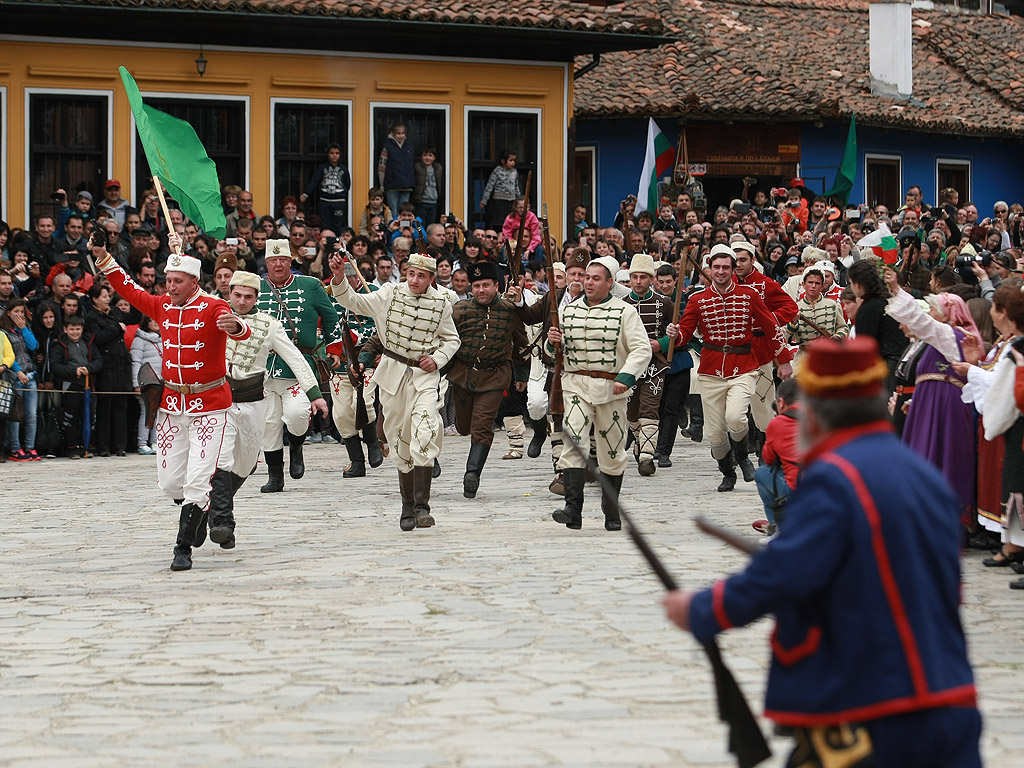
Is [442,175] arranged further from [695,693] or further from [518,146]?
[695,693]

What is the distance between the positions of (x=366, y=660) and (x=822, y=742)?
3.56 metres

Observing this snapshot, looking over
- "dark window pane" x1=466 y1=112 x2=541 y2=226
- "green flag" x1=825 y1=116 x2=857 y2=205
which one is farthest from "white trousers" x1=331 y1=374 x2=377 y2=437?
"green flag" x1=825 y1=116 x2=857 y2=205

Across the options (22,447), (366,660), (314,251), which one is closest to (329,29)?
(314,251)

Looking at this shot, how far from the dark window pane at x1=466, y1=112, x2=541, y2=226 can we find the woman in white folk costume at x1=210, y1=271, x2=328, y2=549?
1261 cm

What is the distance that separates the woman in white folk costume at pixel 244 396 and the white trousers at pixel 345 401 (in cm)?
197

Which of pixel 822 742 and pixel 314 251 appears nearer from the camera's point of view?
pixel 822 742

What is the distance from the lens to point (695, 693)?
6422mm

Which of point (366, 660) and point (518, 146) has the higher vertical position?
point (518, 146)

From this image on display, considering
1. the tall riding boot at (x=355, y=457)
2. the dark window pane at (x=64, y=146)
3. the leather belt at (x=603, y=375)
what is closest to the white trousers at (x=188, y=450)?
the leather belt at (x=603, y=375)

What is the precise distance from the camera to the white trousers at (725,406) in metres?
13.3

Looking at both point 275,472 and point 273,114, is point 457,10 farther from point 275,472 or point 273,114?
point 275,472

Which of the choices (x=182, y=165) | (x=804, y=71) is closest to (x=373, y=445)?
(x=182, y=165)

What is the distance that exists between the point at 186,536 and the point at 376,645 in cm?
260

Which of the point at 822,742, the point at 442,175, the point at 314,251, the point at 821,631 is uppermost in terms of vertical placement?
the point at 442,175
